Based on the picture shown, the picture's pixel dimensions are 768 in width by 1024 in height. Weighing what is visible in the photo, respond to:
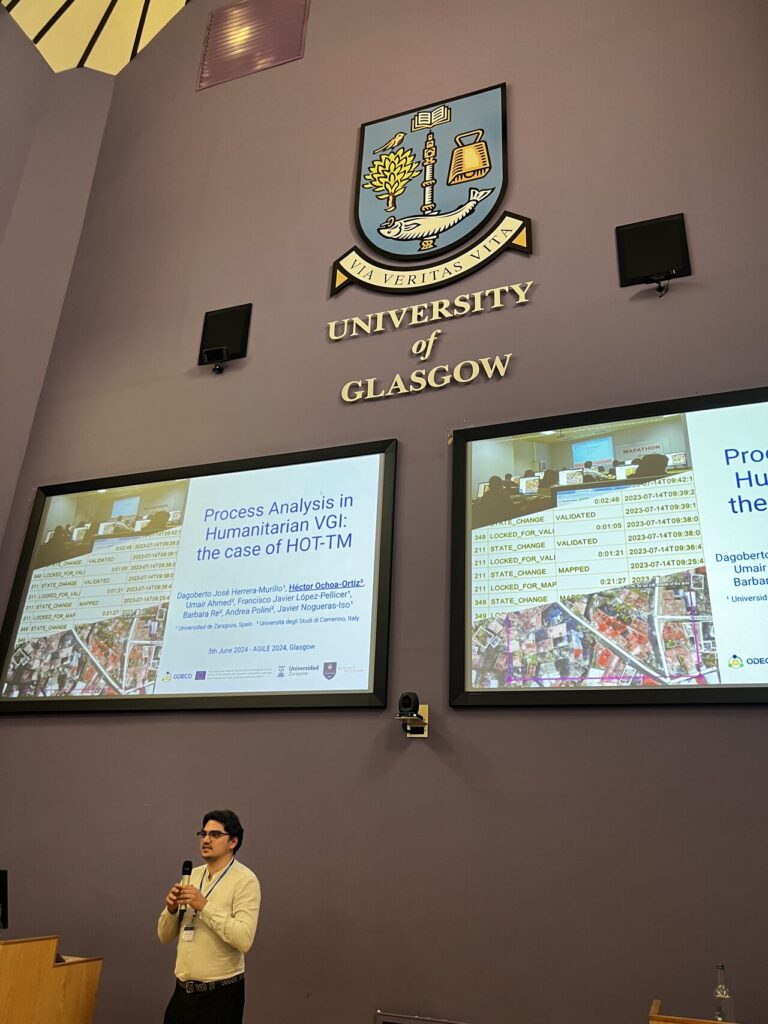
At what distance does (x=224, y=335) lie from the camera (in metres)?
4.97

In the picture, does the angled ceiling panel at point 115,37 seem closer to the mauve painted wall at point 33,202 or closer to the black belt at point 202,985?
the mauve painted wall at point 33,202

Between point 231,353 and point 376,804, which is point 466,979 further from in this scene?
point 231,353

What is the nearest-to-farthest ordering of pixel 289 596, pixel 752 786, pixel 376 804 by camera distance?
pixel 752 786
pixel 376 804
pixel 289 596

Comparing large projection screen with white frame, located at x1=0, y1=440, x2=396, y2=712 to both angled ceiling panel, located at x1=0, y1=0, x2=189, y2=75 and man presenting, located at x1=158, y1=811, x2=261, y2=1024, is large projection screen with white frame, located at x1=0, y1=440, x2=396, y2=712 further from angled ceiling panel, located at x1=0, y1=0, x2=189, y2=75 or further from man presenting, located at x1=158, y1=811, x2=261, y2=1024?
angled ceiling panel, located at x1=0, y1=0, x2=189, y2=75

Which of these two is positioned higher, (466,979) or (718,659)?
(718,659)

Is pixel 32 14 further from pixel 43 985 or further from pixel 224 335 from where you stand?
pixel 43 985

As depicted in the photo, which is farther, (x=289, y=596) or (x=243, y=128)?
(x=243, y=128)

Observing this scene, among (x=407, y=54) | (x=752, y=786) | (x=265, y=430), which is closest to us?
(x=752, y=786)

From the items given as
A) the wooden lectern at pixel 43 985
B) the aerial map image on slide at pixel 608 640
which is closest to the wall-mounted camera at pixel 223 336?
the aerial map image on slide at pixel 608 640

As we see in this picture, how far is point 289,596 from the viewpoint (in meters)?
4.11

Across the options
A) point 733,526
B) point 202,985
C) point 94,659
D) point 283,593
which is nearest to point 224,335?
point 283,593

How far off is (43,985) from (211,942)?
0.76 m

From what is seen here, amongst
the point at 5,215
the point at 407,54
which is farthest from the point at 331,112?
the point at 5,215

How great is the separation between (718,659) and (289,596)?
6.42 feet
